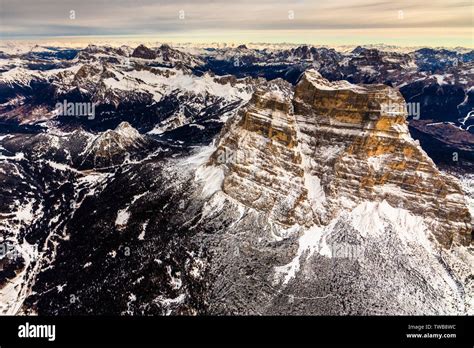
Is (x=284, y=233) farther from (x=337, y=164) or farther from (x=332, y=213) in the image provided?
(x=337, y=164)

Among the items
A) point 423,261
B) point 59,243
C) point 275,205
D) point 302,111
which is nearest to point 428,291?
point 423,261

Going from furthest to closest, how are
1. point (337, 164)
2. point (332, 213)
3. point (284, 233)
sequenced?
1. point (337, 164)
2. point (332, 213)
3. point (284, 233)

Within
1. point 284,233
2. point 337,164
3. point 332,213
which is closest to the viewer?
point 284,233

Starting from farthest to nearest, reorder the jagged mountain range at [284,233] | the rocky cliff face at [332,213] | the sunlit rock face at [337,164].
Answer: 1. the sunlit rock face at [337,164]
2. the jagged mountain range at [284,233]
3. the rocky cliff face at [332,213]

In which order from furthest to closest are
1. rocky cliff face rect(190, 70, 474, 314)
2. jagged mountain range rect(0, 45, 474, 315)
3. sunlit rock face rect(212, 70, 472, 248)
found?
sunlit rock face rect(212, 70, 472, 248)
jagged mountain range rect(0, 45, 474, 315)
rocky cliff face rect(190, 70, 474, 314)

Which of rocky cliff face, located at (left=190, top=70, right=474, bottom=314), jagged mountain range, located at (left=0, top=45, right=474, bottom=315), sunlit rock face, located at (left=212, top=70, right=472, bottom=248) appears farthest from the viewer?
sunlit rock face, located at (left=212, top=70, right=472, bottom=248)

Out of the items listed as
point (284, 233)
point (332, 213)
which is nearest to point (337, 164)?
point (332, 213)

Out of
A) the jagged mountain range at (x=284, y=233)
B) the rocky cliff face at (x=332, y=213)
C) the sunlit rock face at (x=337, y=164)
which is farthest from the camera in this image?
the sunlit rock face at (x=337, y=164)

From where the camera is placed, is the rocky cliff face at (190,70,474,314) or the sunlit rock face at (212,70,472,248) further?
the sunlit rock face at (212,70,472,248)
